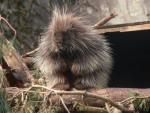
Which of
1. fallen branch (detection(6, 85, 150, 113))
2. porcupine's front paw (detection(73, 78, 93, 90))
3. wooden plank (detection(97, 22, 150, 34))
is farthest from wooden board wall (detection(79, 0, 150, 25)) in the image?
fallen branch (detection(6, 85, 150, 113))

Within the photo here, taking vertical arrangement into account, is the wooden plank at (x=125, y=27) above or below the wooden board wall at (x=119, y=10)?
below

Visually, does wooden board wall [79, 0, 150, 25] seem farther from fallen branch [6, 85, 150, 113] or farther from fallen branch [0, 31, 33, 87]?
fallen branch [6, 85, 150, 113]

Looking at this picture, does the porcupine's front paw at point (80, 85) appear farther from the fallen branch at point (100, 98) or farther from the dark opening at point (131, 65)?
the dark opening at point (131, 65)

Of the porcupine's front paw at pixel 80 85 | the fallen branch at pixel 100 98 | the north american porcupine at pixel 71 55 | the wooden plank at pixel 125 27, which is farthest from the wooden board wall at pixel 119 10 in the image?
the fallen branch at pixel 100 98

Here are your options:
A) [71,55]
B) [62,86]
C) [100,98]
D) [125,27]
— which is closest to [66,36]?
[71,55]

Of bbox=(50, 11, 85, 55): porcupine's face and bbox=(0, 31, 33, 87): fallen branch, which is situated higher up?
bbox=(50, 11, 85, 55): porcupine's face

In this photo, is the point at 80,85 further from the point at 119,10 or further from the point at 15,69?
the point at 119,10

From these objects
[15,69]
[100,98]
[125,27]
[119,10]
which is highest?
[119,10]

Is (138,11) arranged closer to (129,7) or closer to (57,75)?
(129,7)

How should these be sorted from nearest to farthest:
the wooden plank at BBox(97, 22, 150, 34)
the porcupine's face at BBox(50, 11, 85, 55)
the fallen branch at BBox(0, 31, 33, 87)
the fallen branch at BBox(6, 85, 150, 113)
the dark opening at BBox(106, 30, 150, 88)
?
the fallen branch at BBox(6, 85, 150, 113)
the porcupine's face at BBox(50, 11, 85, 55)
the fallen branch at BBox(0, 31, 33, 87)
the wooden plank at BBox(97, 22, 150, 34)
the dark opening at BBox(106, 30, 150, 88)
